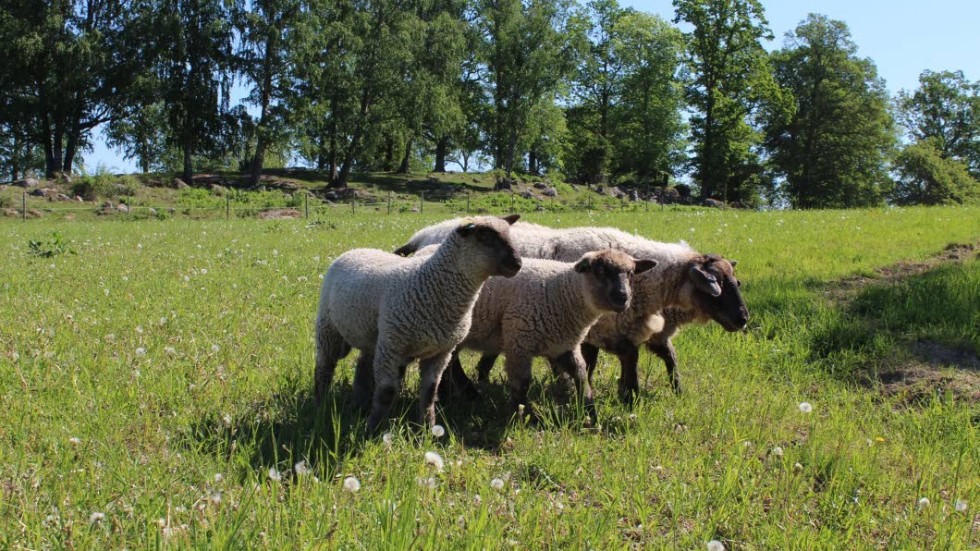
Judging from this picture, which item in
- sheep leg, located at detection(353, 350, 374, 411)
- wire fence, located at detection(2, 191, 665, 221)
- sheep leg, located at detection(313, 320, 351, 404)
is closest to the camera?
sheep leg, located at detection(353, 350, 374, 411)

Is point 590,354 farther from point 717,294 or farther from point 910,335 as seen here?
point 910,335

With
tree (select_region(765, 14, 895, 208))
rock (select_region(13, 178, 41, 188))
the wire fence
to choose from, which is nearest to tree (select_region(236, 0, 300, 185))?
the wire fence

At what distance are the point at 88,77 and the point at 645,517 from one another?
52.4 metres

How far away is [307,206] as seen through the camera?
37.2 m

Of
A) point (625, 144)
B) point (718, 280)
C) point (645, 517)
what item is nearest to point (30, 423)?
point (645, 517)

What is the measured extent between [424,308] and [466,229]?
2.18ft

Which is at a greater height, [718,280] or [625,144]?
[625,144]

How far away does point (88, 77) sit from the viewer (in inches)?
1828

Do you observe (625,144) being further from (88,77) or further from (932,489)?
(932,489)

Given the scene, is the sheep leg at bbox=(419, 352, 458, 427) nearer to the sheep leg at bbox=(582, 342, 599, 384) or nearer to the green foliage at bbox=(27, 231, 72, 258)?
the sheep leg at bbox=(582, 342, 599, 384)

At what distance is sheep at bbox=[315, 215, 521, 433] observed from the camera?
17.2 feet

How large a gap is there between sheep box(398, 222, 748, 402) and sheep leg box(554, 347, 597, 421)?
537mm

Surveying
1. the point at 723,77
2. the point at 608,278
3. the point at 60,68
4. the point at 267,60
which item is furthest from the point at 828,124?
the point at 608,278

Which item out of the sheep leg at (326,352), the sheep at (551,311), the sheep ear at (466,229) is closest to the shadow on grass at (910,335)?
the sheep at (551,311)
